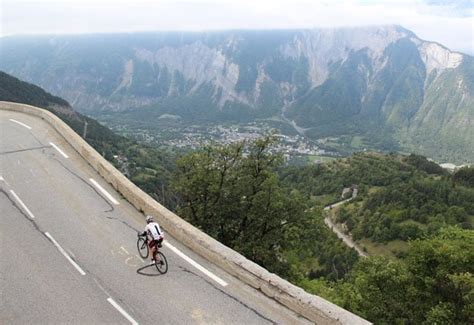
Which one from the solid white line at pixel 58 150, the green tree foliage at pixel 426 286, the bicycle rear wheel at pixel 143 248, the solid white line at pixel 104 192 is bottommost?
the green tree foliage at pixel 426 286

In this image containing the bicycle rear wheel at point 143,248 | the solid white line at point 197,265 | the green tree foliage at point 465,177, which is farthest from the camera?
the green tree foliage at point 465,177

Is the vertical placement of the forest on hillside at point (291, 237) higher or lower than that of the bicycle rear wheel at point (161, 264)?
lower

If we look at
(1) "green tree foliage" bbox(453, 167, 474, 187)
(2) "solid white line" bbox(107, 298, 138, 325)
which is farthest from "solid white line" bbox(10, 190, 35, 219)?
(1) "green tree foliage" bbox(453, 167, 474, 187)

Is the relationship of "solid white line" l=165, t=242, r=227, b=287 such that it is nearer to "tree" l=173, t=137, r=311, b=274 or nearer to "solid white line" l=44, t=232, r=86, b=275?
"solid white line" l=44, t=232, r=86, b=275

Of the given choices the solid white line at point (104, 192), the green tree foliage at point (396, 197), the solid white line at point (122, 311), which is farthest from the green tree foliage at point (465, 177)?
the solid white line at point (122, 311)

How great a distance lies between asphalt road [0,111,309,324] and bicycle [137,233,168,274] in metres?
0.28

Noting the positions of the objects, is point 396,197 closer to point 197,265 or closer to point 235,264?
point 197,265

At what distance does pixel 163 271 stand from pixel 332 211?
148 m

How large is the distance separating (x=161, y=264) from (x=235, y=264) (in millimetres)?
2647

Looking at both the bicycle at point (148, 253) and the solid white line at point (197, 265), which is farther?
the bicycle at point (148, 253)

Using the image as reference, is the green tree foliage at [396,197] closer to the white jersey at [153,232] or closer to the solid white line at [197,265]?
the solid white line at [197,265]

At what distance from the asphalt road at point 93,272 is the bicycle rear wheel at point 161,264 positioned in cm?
23

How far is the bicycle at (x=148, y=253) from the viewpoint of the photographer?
14.7 m

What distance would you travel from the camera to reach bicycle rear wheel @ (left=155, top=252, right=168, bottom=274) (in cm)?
1465
